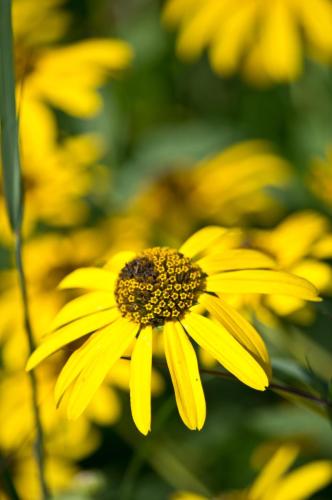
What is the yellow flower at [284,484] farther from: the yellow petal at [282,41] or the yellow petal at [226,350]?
the yellow petal at [282,41]

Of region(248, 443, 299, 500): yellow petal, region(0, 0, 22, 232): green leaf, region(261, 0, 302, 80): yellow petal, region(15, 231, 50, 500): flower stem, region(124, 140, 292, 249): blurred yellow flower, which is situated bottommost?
region(248, 443, 299, 500): yellow petal

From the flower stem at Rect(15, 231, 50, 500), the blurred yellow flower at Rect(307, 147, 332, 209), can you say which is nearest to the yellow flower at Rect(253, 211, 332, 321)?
the blurred yellow flower at Rect(307, 147, 332, 209)

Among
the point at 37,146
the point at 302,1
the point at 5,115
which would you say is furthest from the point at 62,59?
the point at 5,115

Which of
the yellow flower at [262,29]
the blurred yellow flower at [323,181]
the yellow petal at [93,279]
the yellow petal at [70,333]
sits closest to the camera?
the yellow petal at [70,333]

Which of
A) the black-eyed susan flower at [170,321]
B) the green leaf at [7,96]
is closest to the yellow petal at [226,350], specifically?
the black-eyed susan flower at [170,321]

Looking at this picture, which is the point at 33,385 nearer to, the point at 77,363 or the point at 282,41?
the point at 77,363

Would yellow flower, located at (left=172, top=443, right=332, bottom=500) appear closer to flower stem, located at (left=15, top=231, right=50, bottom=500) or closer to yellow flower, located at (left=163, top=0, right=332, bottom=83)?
flower stem, located at (left=15, top=231, right=50, bottom=500)
